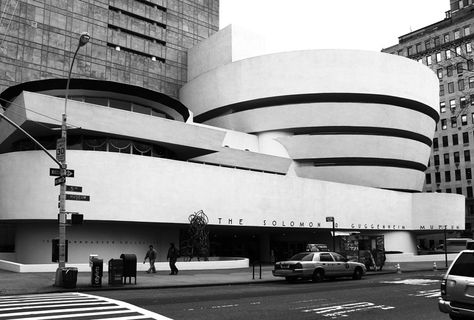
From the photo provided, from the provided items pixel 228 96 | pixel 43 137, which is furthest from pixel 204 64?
pixel 43 137

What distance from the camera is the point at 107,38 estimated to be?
67625mm

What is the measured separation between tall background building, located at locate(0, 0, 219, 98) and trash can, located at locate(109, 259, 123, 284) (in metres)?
43.0

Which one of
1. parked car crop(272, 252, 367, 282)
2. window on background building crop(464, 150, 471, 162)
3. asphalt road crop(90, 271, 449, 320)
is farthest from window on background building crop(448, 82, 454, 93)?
asphalt road crop(90, 271, 449, 320)

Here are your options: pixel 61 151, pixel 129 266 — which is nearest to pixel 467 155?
pixel 129 266

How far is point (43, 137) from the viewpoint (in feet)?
118

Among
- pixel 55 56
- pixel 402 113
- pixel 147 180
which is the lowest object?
pixel 147 180

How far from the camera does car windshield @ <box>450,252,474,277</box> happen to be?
32.9ft

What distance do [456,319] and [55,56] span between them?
200 feet

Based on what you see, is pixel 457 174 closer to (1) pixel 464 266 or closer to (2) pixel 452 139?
(2) pixel 452 139

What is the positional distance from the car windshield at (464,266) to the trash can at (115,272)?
595 inches

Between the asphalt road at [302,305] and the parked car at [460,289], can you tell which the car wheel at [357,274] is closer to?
the asphalt road at [302,305]

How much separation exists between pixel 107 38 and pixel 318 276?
53814 millimetres

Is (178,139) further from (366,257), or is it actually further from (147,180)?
(366,257)

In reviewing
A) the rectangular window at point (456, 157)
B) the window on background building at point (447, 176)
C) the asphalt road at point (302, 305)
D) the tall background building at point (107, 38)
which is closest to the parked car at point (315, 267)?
the asphalt road at point (302, 305)
